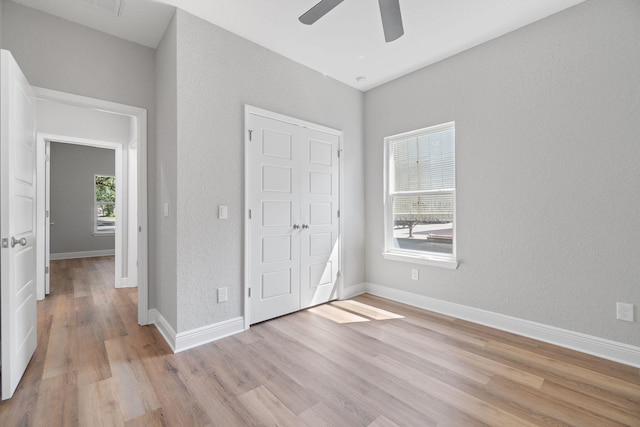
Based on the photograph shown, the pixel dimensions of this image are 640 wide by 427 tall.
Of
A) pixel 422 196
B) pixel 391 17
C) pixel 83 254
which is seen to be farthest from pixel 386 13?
pixel 83 254

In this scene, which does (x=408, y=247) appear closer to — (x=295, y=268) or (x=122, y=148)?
(x=295, y=268)

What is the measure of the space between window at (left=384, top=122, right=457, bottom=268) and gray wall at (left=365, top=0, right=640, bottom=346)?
0.13 metres

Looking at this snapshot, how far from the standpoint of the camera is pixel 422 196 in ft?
11.3

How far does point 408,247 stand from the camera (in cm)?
363

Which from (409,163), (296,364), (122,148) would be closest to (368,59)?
(409,163)

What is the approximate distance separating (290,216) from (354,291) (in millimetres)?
1462

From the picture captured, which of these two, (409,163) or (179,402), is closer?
(179,402)

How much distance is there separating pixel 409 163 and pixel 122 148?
4.20m

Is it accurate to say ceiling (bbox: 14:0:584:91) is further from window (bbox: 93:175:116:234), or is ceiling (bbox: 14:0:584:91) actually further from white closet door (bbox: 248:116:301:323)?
window (bbox: 93:175:116:234)

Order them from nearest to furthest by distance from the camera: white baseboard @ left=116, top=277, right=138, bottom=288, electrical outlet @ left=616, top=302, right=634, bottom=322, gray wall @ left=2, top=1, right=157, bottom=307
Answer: electrical outlet @ left=616, top=302, right=634, bottom=322
gray wall @ left=2, top=1, right=157, bottom=307
white baseboard @ left=116, top=277, right=138, bottom=288


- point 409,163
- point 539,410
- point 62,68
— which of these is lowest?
point 539,410

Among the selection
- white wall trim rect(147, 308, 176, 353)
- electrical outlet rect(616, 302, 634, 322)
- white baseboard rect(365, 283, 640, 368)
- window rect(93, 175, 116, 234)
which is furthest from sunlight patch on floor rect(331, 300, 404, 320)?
window rect(93, 175, 116, 234)

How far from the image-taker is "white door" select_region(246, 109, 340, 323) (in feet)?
9.50

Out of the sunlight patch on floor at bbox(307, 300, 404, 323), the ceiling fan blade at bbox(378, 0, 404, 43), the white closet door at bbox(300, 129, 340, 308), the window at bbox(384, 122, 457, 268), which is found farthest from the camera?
the white closet door at bbox(300, 129, 340, 308)
